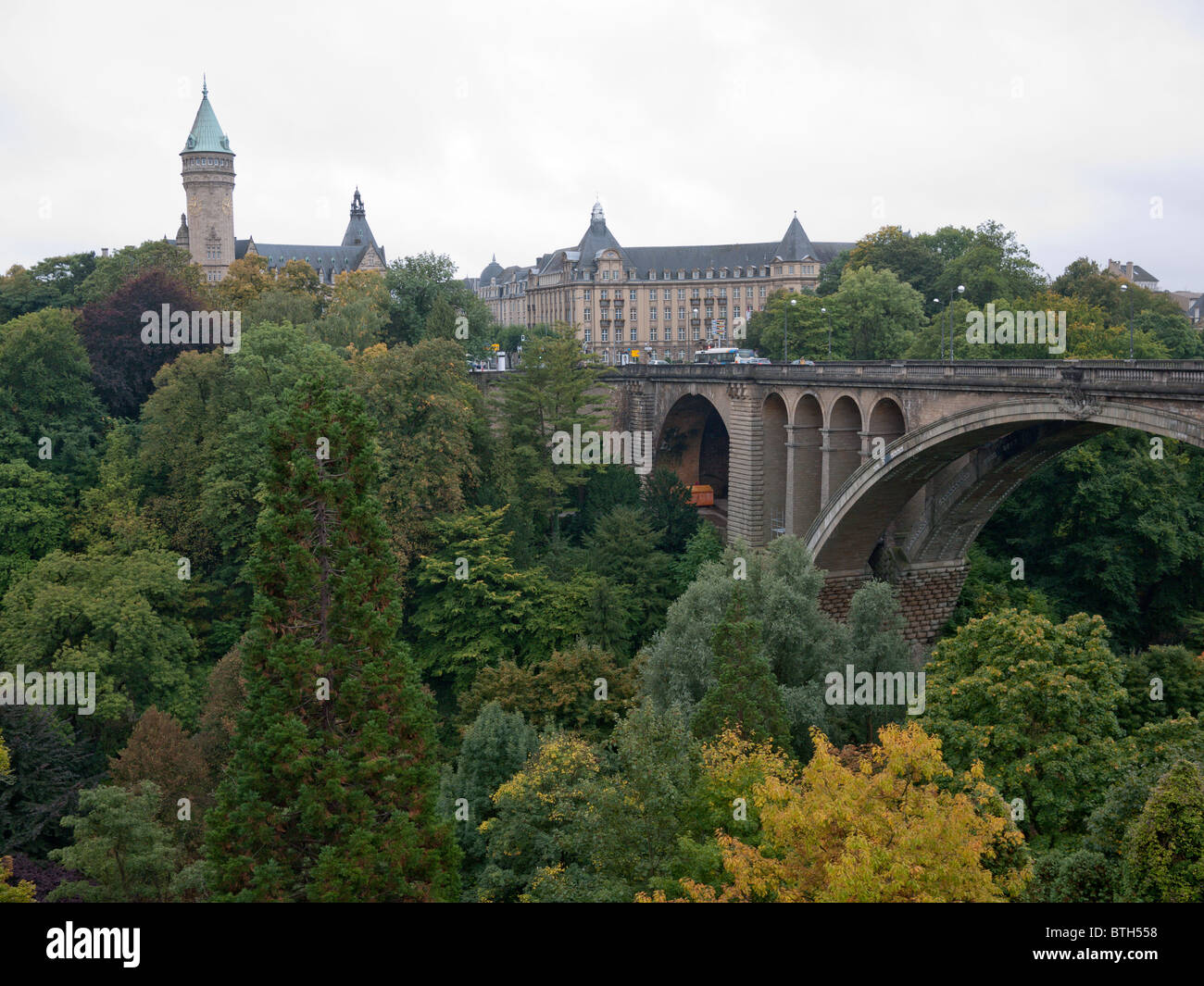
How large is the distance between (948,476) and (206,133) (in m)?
78.6

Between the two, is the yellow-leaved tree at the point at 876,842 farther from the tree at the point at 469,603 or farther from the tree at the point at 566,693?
the tree at the point at 469,603

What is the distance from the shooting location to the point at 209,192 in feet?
308

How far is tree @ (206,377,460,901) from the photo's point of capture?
54.5ft

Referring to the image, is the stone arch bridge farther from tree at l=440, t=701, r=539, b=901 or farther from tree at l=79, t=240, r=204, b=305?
tree at l=79, t=240, r=204, b=305

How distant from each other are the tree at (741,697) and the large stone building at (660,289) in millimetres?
94269

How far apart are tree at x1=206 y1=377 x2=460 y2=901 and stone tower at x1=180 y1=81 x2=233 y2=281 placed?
273ft

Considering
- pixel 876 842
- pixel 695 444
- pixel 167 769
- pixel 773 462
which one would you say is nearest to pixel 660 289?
pixel 695 444

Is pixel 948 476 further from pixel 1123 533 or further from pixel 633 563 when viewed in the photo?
pixel 633 563

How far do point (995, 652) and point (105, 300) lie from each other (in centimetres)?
4344

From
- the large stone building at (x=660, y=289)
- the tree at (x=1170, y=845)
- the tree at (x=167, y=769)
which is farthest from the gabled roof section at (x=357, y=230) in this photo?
the tree at (x=1170, y=845)

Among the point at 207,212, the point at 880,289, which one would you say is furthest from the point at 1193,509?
the point at 207,212

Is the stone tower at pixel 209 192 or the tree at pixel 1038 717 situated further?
the stone tower at pixel 209 192

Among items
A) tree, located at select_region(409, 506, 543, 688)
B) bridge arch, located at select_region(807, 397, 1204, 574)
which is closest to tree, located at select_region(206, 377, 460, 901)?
bridge arch, located at select_region(807, 397, 1204, 574)

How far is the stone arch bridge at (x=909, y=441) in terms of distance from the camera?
24562 millimetres
